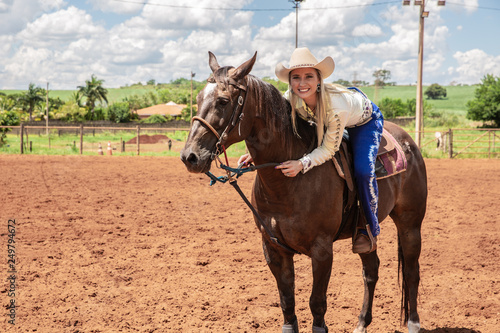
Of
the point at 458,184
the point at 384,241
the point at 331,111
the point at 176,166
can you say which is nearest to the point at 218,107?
the point at 331,111

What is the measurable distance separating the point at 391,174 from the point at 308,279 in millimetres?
2098

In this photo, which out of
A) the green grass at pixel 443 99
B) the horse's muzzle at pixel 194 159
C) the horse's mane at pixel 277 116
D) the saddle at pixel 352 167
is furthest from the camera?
the green grass at pixel 443 99

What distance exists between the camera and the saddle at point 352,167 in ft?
10.4

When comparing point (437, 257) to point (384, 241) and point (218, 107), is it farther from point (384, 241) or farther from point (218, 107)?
point (218, 107)

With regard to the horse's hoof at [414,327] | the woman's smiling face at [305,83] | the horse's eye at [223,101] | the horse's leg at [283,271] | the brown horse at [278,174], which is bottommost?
the horse's hoof at [414,327]

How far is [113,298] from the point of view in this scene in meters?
4.61

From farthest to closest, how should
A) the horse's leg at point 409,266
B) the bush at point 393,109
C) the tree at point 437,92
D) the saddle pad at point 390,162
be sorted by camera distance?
the tree at point 437,92, the bush at point 393,109, the horse's leg at point 409,266, the saddle pad at point 390,162

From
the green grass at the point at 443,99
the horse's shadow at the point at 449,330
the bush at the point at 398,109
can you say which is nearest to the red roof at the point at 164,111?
the bush at the point at 398,109

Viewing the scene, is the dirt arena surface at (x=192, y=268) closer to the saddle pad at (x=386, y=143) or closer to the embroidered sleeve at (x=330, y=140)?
the saddle pad at (x=386, y=143)

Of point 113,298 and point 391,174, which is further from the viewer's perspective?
point 113,298

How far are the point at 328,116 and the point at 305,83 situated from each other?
29 centimetres

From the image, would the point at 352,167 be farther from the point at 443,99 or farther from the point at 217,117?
the point at 443,99

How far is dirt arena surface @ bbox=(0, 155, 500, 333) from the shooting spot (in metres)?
4.16

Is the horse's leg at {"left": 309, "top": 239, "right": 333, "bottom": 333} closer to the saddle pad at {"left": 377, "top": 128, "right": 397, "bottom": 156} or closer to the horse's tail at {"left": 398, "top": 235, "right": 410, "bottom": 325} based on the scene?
the saddle pad at {"left": 377, "top": 128, "right": 397, "bottom": 156}
